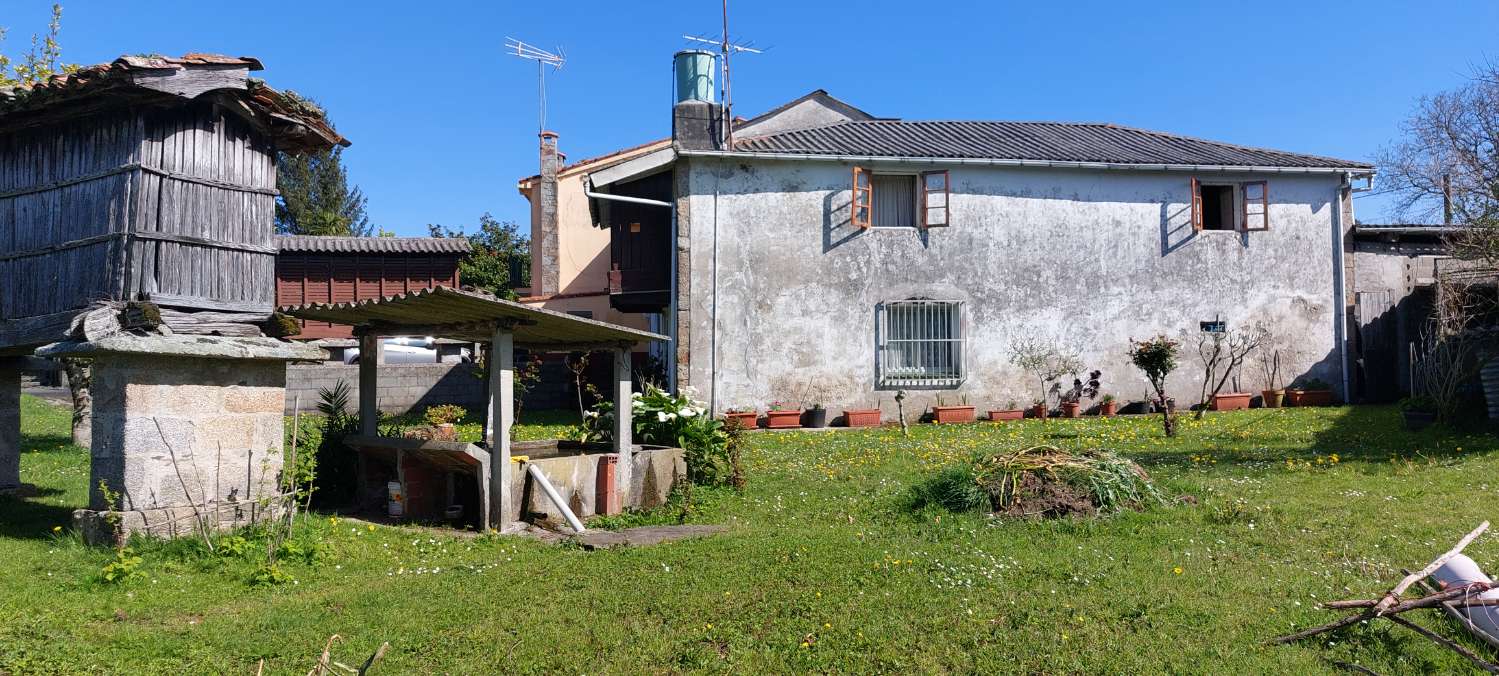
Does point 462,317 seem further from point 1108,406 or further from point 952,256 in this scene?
point 1108,406

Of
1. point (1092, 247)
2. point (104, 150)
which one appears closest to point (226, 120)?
point (104, 150)

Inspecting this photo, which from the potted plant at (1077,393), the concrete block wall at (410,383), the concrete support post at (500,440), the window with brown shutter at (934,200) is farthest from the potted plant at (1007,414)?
the concrete support post at (500,440)

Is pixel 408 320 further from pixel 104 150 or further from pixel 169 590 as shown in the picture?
pixel 169 590

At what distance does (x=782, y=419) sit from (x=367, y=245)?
16.4 meters

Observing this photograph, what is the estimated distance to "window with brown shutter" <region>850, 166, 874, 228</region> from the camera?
15883 mm

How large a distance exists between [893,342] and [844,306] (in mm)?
1057

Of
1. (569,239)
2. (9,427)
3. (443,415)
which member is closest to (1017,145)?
(443,415)

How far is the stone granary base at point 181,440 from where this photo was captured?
6746mm

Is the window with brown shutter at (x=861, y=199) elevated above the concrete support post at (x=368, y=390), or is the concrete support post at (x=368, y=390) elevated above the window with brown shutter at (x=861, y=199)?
the window with brown shutter at (x=861, y=199)

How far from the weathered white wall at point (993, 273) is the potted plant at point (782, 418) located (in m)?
0.33

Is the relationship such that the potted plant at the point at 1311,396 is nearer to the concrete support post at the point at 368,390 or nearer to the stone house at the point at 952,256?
the stone house at the point at 952,256

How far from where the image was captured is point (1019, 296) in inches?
650

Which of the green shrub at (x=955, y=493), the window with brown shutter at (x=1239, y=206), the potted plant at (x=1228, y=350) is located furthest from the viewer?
the window with brown shutter at (x=1239, y=206)

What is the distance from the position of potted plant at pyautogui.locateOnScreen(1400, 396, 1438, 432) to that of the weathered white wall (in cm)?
541
